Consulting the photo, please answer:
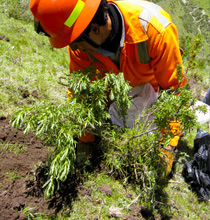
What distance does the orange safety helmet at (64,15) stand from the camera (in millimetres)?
1489

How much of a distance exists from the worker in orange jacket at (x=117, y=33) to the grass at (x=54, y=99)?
0.60 m

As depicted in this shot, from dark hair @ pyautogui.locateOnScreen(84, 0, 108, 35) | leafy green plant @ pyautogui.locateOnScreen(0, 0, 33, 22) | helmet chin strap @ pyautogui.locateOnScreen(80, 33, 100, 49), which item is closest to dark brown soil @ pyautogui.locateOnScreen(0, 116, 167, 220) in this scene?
helmet chin strap @ pyautogui.locateOnScreen(80, 33, 100, 49)

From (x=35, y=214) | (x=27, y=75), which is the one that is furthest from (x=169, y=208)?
(x=27, y=75)

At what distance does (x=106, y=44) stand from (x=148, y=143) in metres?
1.14

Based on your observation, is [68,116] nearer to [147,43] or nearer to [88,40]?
[88,40]

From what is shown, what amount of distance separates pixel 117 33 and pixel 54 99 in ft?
5.11

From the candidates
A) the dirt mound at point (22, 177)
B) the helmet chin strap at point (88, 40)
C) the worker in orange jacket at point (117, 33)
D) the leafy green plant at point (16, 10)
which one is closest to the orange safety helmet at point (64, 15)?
the worker in orange jacket at point (117, 33)

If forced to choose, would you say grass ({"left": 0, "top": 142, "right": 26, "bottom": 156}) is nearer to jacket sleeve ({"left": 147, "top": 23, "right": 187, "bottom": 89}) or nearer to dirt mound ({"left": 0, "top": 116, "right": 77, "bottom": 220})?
dirt mound ({"left": 0, "top": 116, "right": 77, "bottom": 220})

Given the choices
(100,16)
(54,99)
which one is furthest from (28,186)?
(100,16)

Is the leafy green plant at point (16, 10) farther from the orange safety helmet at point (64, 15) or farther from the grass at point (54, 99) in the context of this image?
the orange safety helmet at point (64, 15)

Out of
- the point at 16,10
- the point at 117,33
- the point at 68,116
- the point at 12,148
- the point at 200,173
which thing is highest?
the point at 117,33

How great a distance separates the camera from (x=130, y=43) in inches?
78.3

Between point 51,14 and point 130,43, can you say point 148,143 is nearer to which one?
point 130,43

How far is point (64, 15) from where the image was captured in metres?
1.53
